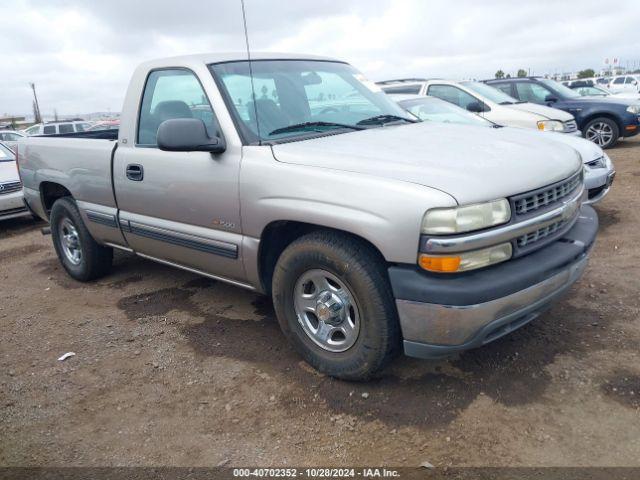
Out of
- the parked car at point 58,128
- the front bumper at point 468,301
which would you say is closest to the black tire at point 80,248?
the front bumper at point 468,301

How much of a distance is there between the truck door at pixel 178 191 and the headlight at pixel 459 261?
4.11 feet

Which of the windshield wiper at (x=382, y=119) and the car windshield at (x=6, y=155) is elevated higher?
the windshield wiper at (x=382, y=119)

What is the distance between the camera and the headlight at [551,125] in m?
7.85

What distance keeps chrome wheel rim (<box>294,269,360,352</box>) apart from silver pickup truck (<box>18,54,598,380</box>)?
10 mm

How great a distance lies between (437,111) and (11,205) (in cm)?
621

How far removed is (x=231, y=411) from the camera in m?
2.79

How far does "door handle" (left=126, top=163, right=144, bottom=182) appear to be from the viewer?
12.3ft

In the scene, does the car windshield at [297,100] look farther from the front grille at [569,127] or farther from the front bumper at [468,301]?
the front grille at [569,127]

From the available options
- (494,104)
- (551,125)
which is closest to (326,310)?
(551,125)

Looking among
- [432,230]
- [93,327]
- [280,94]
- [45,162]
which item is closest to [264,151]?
[280,94]

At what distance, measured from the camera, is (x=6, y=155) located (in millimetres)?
8461

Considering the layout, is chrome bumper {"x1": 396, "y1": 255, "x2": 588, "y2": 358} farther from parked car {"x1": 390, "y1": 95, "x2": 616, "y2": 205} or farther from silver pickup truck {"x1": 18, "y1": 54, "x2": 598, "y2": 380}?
parked car {"x1": 390, "y1": 95, "x2": 616, "y2": 205}

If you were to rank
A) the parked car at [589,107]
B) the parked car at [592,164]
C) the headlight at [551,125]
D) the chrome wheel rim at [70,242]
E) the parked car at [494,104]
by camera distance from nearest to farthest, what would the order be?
the chrome wheel rim at [70,242]
the parked car at [592,164]
the headlight at [551,125]
the parked car at [494,104]
the parked car at [589,107]

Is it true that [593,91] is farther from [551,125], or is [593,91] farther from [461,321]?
[461,321]
